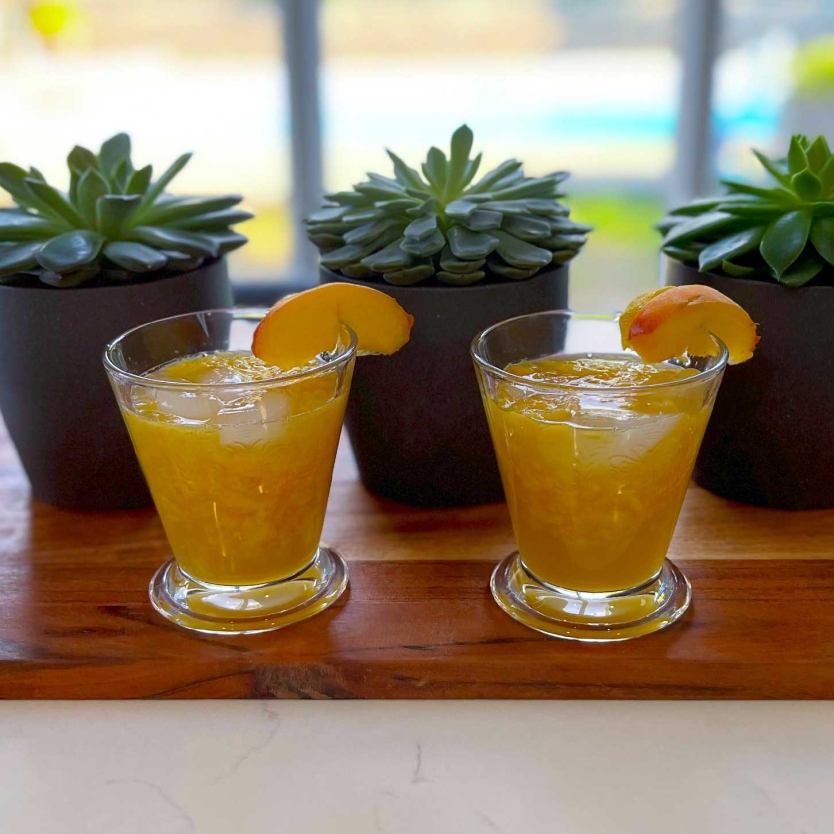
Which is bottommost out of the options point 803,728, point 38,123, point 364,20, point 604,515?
point 803,728

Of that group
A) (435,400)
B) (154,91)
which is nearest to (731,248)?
(435,400)

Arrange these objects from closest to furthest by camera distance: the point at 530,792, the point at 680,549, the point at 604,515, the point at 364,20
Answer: the point at 530,792 → the point at 604,515 → the point at 680,549 → the point at 364,20

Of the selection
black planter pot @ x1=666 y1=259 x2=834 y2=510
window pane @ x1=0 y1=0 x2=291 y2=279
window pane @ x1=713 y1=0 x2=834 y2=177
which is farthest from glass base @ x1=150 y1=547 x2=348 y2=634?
window pane @ x1=713 y1=0 x2=834 y2=177

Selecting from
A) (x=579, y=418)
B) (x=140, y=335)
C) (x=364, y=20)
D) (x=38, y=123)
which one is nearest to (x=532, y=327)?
(x=579, y=418)

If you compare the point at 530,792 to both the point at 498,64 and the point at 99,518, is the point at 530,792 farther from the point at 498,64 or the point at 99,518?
the point at 498,64

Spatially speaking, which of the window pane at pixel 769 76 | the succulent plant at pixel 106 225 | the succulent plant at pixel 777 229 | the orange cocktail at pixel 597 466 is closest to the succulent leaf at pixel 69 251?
the succulent plant at pixel 106 225

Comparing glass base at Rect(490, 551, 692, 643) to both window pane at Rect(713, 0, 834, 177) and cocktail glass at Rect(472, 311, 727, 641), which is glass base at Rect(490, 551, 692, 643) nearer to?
cocktail glass at Rect(472, 311, 727, 641)

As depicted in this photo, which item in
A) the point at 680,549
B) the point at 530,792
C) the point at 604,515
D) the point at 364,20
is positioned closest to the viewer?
the point at 530,792

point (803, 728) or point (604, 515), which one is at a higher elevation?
point (604, 515)
